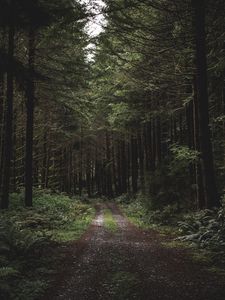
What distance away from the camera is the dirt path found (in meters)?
7.39

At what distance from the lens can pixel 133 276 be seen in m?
8.59

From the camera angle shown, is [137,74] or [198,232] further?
[137,74]

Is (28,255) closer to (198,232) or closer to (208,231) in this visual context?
(208,231)

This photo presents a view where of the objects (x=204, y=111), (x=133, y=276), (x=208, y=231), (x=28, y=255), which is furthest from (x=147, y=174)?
(x=133, y=276)

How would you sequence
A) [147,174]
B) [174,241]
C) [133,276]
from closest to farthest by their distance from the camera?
[133,276] → [174,241] → [147,174]

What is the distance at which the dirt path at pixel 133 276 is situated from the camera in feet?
24.2

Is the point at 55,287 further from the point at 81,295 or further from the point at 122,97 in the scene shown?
the point at 122,97

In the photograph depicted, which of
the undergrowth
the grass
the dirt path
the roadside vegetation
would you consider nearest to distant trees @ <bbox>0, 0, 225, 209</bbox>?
the roadside vegetation

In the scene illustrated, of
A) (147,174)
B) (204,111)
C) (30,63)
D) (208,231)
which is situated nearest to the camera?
(208,231)

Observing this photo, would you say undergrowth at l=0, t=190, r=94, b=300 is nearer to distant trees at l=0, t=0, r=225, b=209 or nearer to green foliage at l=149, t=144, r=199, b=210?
distant trees at l=0, t=0, r=225, b=209

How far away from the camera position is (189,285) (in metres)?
7.88

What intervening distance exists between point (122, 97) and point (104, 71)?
454 cm

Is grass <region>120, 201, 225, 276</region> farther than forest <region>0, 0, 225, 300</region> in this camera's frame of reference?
Yes

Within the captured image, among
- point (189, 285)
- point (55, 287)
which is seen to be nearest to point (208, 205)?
point (189, 285)
